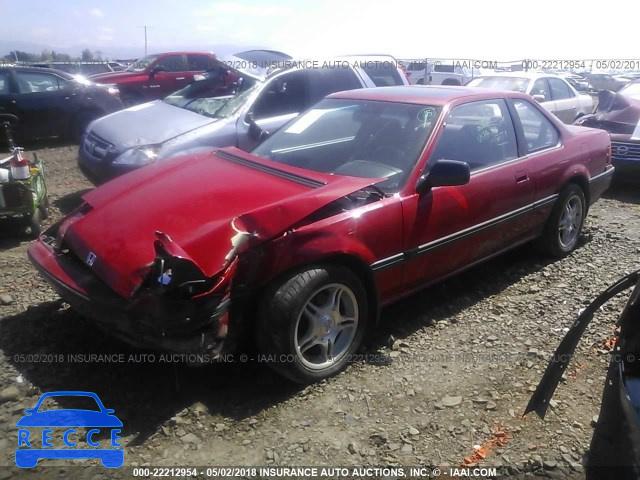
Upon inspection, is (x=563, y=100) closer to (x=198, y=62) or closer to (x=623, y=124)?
(x=623, y=124)

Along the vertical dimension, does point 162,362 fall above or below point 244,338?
below

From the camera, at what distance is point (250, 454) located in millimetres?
2545

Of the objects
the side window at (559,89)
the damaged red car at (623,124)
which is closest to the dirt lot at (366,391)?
the damaged red car at (623,124)

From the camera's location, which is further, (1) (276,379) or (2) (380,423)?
(1) (276,379)

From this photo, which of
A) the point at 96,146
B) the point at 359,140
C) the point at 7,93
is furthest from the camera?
the point at 7,93

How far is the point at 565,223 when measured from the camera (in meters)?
4.88

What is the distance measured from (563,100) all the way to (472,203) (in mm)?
7799

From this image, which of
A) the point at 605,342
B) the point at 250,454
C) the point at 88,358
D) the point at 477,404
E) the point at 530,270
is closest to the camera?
the point at 250,454

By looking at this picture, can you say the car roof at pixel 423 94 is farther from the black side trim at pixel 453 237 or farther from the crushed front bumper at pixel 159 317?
the crushed front bumper at pixel 159 317

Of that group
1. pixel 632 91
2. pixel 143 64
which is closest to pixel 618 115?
pixel 632 91

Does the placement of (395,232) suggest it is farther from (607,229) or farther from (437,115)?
Answer: (607,229)

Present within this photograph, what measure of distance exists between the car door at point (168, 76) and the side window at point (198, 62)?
0.44 ft

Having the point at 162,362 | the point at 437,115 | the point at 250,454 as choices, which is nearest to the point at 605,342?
the point at 437,115

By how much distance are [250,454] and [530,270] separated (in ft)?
10.2
